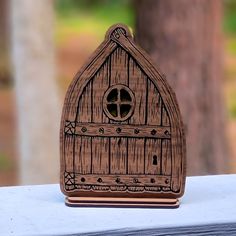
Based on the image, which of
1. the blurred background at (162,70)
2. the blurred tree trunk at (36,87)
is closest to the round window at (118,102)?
the blurred background at (162,70)

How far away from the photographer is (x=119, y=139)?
5.86 feet

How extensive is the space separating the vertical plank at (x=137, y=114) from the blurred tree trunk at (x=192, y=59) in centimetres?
213

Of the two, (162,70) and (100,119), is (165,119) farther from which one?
(162,70)

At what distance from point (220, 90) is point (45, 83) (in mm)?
1272

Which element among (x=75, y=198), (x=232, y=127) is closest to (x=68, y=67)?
(x=232, y=127)

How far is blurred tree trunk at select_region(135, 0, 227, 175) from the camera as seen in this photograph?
395 centimetres

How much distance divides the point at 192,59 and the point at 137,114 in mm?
2334

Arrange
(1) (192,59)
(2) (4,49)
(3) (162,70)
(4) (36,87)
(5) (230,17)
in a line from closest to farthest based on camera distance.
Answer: (3) (162,70), (1) (192,59), (4) (36,87), (2) (4,49), (5) (230,17)

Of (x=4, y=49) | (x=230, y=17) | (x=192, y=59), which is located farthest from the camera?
(x=230, y=17)

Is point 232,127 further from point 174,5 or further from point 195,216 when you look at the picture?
point 195,216

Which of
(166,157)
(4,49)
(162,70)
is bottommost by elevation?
(166,157)

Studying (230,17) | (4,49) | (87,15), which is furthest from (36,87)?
(230,17)

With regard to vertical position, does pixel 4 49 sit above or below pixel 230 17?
below

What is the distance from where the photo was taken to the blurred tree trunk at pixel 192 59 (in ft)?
13.0
